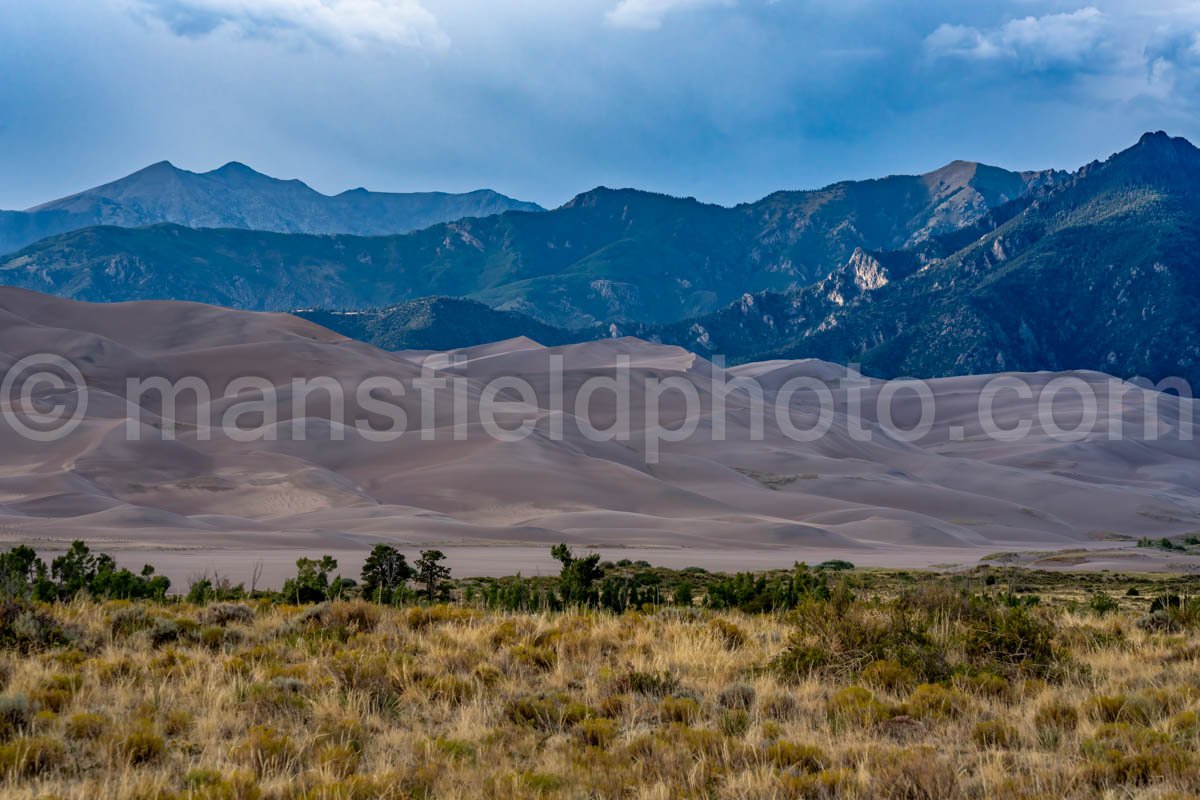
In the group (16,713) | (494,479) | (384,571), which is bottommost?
(494,479)

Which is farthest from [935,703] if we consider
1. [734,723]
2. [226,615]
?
[226,615]

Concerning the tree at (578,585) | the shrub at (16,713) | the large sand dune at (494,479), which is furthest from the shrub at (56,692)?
the large sand dune at (494,479)

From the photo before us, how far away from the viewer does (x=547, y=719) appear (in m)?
8.71

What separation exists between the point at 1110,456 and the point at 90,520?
113 meters

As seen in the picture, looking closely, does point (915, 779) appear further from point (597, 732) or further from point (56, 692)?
point (56, 692)

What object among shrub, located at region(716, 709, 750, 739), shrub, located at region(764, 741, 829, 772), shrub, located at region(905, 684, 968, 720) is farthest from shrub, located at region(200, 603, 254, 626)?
shrub, located at region(905, 684, 968, 720)

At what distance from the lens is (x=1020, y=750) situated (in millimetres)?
7902

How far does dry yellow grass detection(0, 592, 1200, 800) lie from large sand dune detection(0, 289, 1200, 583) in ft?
73.7

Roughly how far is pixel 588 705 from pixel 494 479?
69.5 metres

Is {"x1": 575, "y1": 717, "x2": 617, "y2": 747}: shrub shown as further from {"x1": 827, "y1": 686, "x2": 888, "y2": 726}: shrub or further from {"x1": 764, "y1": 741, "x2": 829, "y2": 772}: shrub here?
{"x1": 827, "y1": 686, "x2": 888, "y2": 726}: shrub

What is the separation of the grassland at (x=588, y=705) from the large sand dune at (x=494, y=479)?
22.0 m

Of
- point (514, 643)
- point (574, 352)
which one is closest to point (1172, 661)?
point (514, 643)

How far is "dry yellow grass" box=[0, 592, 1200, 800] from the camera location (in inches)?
274

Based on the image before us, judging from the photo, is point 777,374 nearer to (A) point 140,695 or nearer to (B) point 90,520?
(B) point 90,520
